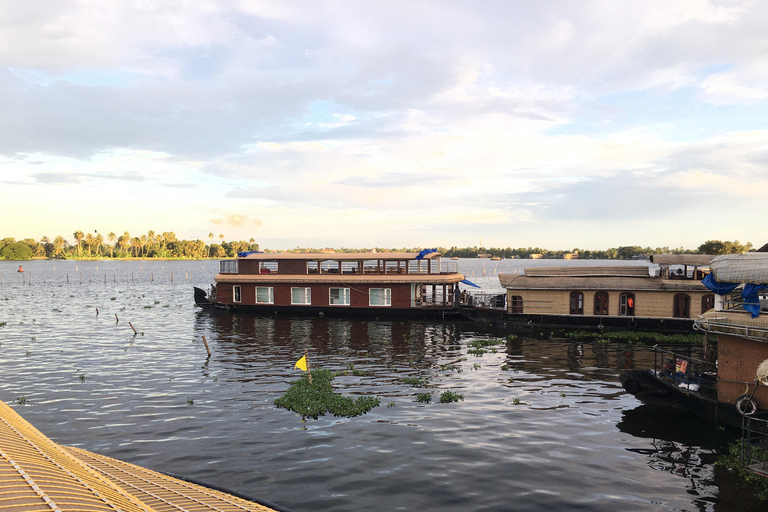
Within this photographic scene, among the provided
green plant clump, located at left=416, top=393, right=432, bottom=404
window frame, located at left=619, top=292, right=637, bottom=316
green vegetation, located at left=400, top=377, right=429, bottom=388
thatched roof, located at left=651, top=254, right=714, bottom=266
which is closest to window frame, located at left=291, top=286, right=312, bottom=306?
green vegetation, located at left=400, top=377, right=429, bottom=388

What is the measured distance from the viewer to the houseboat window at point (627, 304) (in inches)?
1572

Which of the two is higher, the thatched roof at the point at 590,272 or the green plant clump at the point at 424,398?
the thatched roof at the point at 590,272

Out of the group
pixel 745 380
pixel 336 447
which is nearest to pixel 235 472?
pixel 336 447

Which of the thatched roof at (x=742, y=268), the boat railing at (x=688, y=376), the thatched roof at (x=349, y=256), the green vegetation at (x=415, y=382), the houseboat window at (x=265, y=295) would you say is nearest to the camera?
the thatched roof at (x=742, y=268)

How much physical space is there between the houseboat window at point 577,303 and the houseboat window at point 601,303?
117 cm

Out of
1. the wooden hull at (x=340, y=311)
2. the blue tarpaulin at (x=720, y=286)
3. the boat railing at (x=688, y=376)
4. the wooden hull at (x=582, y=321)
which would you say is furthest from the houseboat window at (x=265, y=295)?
the blue tarpaulin at (x=720, y=286)

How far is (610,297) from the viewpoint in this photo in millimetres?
40281

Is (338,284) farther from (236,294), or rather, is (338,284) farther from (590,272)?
(590,272)

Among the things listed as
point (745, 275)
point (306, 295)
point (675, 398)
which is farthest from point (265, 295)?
point (745, 275)

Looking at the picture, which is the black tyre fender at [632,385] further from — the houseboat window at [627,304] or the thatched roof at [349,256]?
the thatched roof at [349,256]

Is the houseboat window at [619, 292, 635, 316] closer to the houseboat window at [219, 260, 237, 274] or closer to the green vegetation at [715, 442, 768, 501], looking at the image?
the green vegetation at [715, 442, 768, 501]

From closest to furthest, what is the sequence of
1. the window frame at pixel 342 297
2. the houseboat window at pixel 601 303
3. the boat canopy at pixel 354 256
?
the houseboat window at pixel 601 303 < the boat canopy at pixel 354 256 < the window frame at pixel 342 297

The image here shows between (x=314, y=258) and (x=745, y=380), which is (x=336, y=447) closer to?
(x=745, y=380)

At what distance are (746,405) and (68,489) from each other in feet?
63.4
